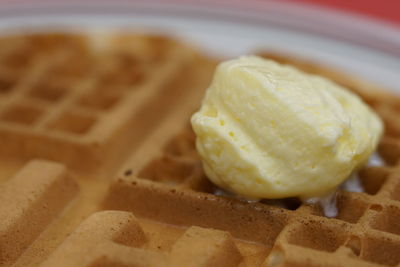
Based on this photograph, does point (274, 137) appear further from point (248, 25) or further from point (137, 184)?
point (248, 25)

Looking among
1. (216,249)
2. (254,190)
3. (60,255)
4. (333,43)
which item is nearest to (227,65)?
(254,190)

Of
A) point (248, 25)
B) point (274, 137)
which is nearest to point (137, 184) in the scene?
point (274, 137)

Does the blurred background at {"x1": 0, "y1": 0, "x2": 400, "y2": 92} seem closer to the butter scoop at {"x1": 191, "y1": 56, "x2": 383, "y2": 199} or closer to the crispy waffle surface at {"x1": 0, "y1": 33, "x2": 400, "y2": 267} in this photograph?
the crispy waffle surface at {"x1": 0, "y1": 33, "x2": 400, "y2": 267}

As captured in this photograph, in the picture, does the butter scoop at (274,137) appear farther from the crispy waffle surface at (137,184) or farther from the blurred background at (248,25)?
the blurred background at (248,25)

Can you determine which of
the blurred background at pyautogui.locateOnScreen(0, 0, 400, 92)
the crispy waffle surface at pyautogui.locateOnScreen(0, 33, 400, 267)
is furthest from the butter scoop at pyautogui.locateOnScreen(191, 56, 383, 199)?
the blurred background at pyautogui.locateOnScreen(0, 0, 400, 92)

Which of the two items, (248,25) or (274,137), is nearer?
(274,137)

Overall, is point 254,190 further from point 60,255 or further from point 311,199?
point 60,255
